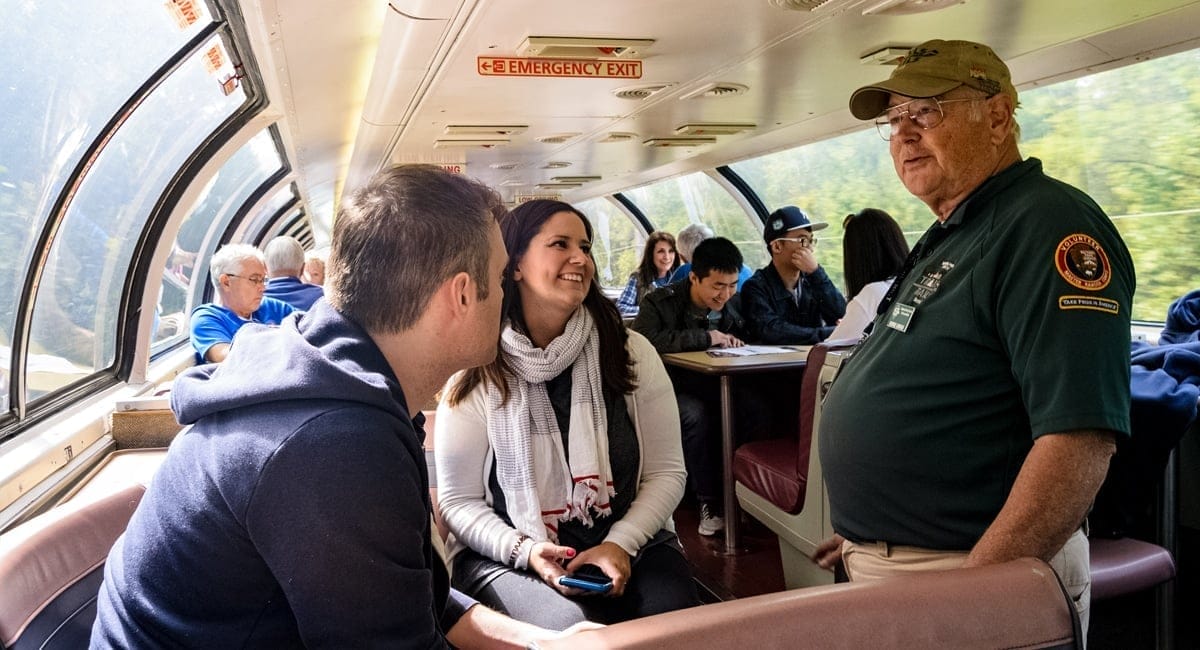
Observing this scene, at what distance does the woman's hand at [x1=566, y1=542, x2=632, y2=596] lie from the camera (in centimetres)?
204

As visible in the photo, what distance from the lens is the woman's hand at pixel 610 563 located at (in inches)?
80.4

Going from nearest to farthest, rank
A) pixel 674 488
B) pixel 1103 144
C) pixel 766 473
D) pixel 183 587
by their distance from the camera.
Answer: pixel 183 587 < pixel 674 488 < pixel 766 473 < pixel 1103 144

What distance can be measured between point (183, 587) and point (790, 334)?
466cm

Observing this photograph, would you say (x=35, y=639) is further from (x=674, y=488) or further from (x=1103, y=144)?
(x=1103, y=144)

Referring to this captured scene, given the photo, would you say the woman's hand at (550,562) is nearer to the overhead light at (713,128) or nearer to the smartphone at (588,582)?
the smartphone at (588,582)

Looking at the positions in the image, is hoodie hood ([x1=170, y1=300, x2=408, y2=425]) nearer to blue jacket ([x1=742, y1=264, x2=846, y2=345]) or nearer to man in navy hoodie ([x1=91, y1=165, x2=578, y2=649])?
man in navy hoodie ([x1=91, y1=165, x2=578, y2=649])

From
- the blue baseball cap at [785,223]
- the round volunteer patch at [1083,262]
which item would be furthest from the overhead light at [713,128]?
the round volunteer patch at [1083,262]

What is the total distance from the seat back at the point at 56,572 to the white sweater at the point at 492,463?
779 mm

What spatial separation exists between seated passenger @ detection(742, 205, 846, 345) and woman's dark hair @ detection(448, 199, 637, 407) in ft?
10.4

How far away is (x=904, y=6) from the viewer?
10.8 feet

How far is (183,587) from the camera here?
3.70 ft

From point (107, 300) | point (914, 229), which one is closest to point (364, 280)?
point (107, 300)

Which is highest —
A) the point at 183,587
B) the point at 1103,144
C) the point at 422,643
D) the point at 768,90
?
the point at 768,90

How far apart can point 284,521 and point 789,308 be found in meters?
4.85
